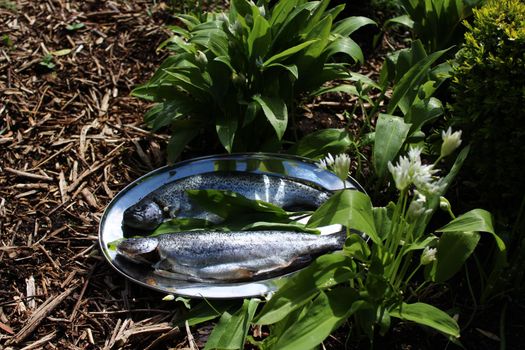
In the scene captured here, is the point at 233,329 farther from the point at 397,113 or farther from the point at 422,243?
the point at 397,113

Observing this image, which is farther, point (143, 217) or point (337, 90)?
point (337, 90)

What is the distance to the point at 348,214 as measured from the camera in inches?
109

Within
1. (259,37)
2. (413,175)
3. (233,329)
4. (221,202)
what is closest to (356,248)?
(413,175)

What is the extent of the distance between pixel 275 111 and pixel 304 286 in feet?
4.34

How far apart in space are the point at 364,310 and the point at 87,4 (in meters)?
3.81

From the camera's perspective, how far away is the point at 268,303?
9.00 feet

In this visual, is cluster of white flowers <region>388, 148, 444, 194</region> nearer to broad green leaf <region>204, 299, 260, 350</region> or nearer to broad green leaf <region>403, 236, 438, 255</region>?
broad green leaf <region>403, 236, 438, 255</region>

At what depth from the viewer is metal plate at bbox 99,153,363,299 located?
3.36 metres

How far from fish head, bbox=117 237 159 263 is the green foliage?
90.0 inches

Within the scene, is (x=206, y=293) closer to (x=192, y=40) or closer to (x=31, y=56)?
(x=192, y=40)

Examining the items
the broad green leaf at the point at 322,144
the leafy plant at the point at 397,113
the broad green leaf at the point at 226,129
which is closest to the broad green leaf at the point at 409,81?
the leafy plant at the point at 397,113

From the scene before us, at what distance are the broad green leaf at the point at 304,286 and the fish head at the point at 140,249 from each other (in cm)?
82

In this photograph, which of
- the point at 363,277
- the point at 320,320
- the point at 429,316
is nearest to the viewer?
the point at 320,320

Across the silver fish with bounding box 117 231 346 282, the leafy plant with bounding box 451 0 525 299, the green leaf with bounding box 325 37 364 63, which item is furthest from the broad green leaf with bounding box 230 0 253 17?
the silver fish with bounding box 117 231 346 282
